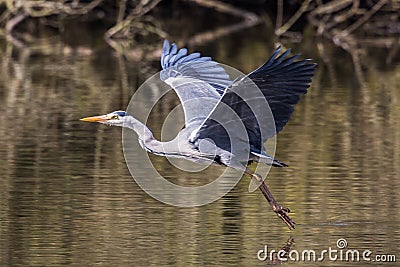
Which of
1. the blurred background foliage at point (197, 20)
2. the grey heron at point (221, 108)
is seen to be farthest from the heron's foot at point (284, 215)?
the blurred background foliage at point (197, 20)

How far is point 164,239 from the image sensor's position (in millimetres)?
7621

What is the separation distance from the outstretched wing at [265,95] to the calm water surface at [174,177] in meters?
0.73

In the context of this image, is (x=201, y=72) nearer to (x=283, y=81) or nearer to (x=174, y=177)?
(x=174, y=177)

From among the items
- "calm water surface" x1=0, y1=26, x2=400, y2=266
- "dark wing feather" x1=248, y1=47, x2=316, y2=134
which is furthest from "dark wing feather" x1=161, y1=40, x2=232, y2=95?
"dark wing feather" x1=248, y1=47, x2=316, y2=134

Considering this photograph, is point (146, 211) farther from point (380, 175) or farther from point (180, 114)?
point (180, 114)

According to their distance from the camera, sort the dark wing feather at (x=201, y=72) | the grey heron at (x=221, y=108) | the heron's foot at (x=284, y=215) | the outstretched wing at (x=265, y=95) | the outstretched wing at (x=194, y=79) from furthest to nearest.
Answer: the dark wing feather at (x=201, y=72), the outstretched wing at (x=194, y=79), the heron's foot at (x=284, y=215), the grey heron at (x=221, y=108), the outstretched wing at (x=265, y=95)

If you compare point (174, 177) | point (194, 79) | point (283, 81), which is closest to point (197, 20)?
point (174, 177)

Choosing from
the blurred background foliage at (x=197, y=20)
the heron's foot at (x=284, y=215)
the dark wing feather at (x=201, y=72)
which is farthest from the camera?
the blurred background foliage at (x=197, y=20)

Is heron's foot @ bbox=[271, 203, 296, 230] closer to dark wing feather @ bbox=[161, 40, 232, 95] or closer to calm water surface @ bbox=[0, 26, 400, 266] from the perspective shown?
calm water surface @ bbox=[0, 26, 400, 266]

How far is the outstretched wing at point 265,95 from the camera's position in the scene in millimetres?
7402

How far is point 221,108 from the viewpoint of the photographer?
7.61 m

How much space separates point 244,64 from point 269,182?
28.8ft

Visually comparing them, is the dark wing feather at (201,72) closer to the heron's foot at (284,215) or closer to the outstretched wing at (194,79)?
the outstretched wing at (194,79)

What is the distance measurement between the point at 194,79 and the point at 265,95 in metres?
1.41
